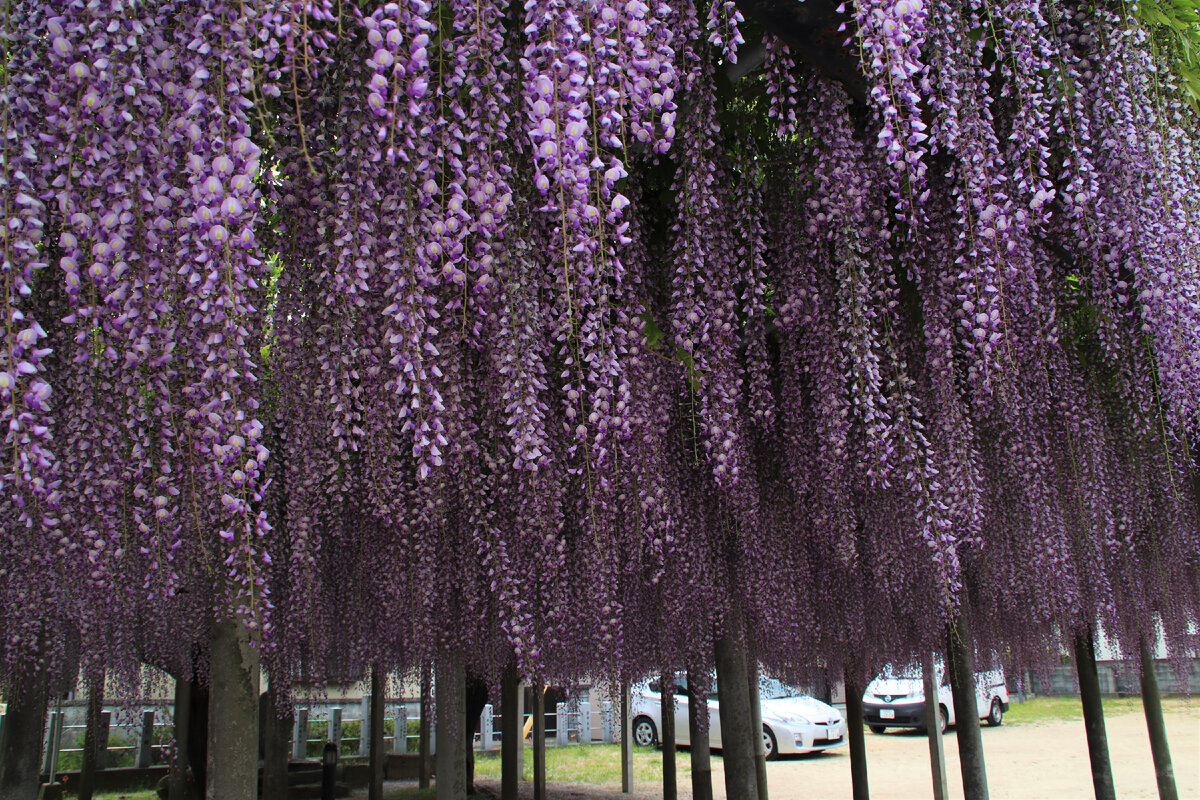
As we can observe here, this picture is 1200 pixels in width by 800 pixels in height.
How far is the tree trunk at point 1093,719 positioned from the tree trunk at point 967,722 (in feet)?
4.78

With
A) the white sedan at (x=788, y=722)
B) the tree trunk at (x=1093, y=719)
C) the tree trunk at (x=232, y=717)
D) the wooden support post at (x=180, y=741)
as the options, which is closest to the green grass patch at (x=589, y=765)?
the white sedan at (x=788, y=722)

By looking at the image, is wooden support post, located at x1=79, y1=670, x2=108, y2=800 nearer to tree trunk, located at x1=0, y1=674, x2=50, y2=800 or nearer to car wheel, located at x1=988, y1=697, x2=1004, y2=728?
tree trunk, located at x1=0, y1=674, x2=50, y2=800

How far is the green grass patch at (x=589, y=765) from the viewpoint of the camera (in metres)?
13.5

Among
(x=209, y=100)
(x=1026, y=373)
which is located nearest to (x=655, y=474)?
(x=1026, y=373)

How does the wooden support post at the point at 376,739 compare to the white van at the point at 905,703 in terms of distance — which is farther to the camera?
the white van at the point at 905,703

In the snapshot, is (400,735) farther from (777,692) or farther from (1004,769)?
(1004,769)

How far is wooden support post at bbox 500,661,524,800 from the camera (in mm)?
8977

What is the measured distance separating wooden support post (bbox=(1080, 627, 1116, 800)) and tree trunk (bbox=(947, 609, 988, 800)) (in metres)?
0.13

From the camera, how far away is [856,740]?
352 inches

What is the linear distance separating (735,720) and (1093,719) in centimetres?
534

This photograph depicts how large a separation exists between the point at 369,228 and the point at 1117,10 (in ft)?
9.31

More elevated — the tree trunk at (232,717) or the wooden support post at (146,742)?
the tree trunk at (232,717)

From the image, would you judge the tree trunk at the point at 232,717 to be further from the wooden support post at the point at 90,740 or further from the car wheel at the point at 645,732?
the car wheel at the point at 645,732

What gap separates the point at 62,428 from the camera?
307 centimetres
